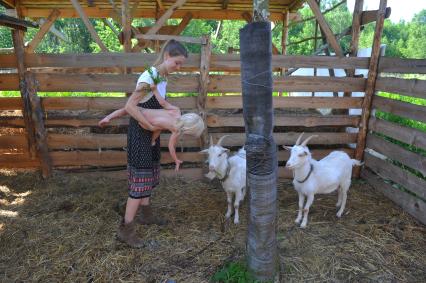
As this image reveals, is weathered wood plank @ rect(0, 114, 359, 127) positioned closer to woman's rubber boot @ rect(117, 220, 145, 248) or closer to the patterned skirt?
the patterned skirt

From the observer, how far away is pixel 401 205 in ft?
17.1

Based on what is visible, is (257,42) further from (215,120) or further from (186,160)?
(186,160)

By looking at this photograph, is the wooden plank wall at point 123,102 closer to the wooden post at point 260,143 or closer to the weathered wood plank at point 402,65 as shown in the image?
the weathered wood plank at point 402,65

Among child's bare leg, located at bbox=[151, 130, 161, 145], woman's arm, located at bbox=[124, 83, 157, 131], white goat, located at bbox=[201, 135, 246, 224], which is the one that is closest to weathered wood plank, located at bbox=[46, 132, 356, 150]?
white goat, located at bbox=[201, 135, 246, 224]

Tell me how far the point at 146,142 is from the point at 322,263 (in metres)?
2.34

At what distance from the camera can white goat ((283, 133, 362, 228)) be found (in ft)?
14.1

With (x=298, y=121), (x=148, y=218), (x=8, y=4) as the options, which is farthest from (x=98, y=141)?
(x=8, y=4)

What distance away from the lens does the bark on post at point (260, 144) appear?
2.78 meters

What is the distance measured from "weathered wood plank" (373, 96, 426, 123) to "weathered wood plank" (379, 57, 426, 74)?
467 mm

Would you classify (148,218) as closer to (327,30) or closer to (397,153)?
(397,153)

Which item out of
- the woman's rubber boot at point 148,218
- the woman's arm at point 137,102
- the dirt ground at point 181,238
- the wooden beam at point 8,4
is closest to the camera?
the woman's arm at point 137,102

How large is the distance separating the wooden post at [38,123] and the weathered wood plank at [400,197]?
556 centimetres

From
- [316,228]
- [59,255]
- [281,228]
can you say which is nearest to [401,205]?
[316,228]

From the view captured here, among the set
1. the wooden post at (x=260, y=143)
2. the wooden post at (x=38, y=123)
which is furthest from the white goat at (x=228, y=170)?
the wooden post at (x=38, y=123)
